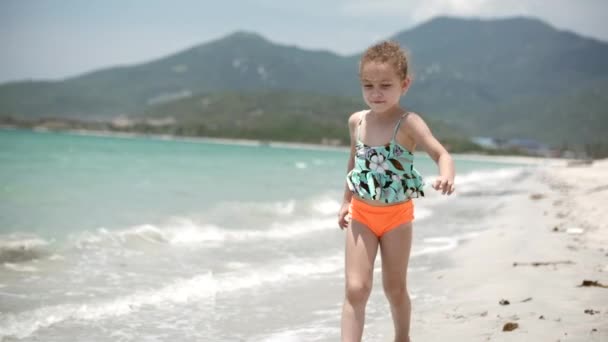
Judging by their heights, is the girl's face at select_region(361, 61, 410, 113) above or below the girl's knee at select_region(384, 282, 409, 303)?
above

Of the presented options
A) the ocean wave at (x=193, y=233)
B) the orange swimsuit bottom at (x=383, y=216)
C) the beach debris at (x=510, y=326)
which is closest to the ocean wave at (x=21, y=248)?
the ocean wave at (x=193, y=233)

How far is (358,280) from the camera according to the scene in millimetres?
3393

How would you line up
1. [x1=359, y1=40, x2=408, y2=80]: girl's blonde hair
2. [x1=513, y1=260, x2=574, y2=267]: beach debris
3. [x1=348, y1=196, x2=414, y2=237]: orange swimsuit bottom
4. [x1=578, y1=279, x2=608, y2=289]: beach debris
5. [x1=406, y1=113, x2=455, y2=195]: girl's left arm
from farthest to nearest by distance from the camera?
1. [x1=513, y1=260, x2=574, y2=267]: beach debris
2. [x1=578, y1=279, x2=608, y2=289]: beach debris
3. [x1=348, y1=196, x2=414, y2=237]: orange swimsuit bottom
4. [x1=359, y1=40, x2=408, y2=80]: girl's blonde hair
5. [x1=406, y1=113, x2=455, y2=195]: girl's left arm

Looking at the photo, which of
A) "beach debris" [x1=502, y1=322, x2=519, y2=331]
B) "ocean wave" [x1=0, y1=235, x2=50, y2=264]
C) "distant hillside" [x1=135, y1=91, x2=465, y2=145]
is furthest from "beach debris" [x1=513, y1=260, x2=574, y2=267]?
"distant hillside" [x1=135, y1=91, x2=465, y2=145]

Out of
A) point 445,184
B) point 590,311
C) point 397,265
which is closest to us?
point 445,184

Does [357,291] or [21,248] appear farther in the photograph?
[21,248]

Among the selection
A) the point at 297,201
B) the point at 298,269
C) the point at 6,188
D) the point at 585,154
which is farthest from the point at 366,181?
the point at 585,154

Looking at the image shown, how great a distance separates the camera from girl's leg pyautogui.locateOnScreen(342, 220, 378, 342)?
3.40 meters

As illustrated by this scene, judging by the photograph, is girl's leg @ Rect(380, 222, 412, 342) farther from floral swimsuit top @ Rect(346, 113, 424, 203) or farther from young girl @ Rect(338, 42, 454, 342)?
floral swimsuit top @ Rect(346, 113, 424, 203)

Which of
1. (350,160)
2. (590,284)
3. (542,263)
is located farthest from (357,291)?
(542,263)

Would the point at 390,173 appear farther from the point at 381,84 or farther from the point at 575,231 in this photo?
the point at 575,231

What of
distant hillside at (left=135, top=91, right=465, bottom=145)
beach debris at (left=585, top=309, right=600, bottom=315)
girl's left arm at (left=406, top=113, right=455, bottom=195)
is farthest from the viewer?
distant hillside at (left=135, top=91, right=465, bottom=145)

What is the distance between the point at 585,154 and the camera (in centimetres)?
13000

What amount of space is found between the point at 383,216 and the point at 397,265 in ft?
1.13
